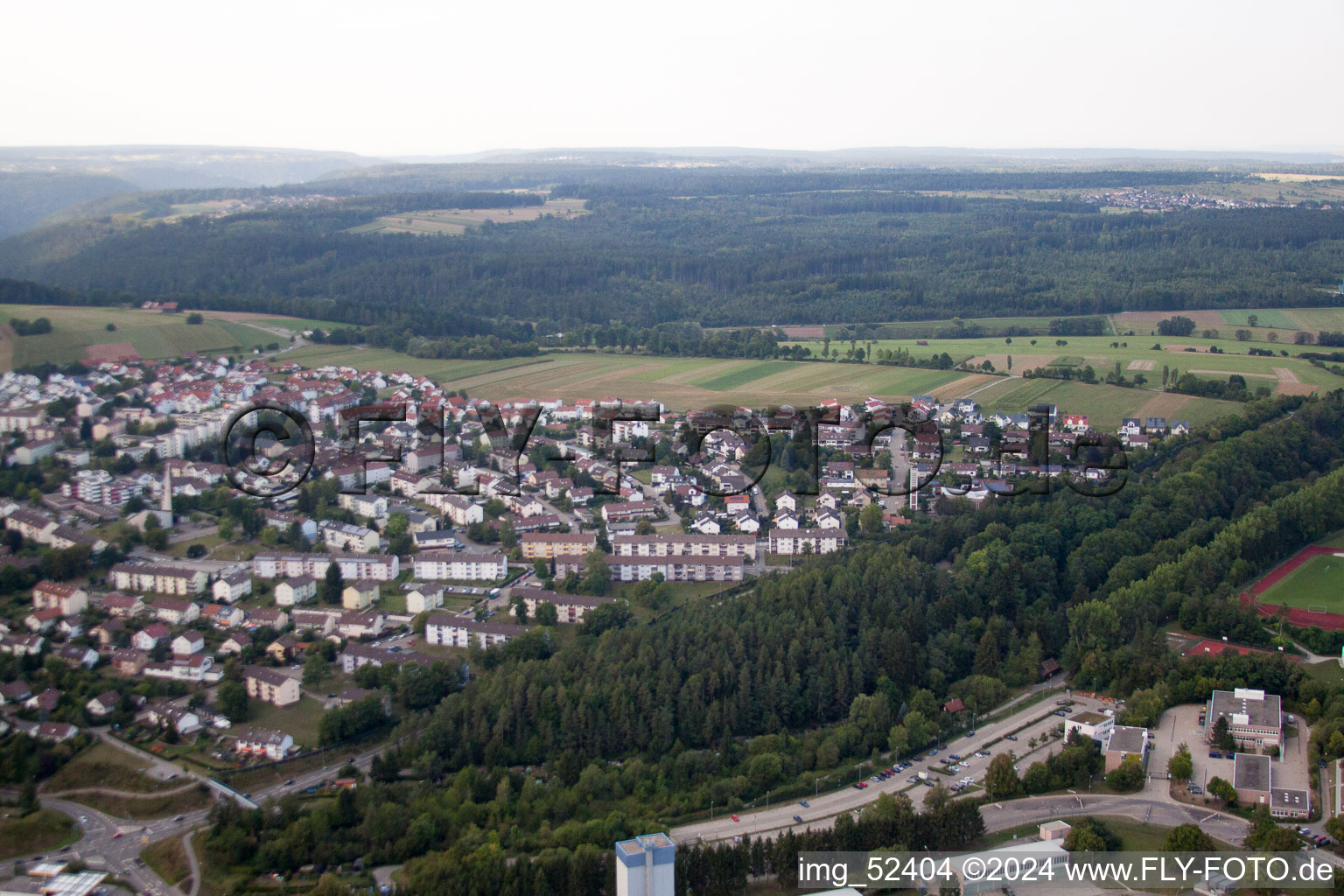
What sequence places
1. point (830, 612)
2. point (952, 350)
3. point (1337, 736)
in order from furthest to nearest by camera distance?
point (952, 350), point (830, 612), point (1337, 736)

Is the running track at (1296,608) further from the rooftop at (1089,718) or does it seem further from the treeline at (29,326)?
the treeline at (29,326)

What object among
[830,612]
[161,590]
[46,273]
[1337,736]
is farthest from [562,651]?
[46,273]

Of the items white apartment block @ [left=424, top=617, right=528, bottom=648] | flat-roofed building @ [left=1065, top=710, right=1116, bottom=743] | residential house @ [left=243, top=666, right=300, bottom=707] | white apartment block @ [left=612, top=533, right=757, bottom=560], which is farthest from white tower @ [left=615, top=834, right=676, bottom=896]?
white apartment block @ [left=612, top=533, right=757, bottom=560]

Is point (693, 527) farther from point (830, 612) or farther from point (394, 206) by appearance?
point (394, 206)

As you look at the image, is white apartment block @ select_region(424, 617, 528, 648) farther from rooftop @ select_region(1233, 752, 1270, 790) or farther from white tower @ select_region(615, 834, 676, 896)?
rooftop @ select_region(1233, 752, 1270, 790)

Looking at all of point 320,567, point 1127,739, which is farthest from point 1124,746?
point 320,567

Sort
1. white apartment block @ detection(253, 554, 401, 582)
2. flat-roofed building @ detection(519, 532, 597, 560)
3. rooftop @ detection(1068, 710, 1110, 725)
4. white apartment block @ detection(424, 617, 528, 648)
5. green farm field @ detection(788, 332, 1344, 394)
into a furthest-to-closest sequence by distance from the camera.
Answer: green farm field @ detection(788, 332, 1344, 394) < flat-roofed building @ detection(519, 532, 597, 560) < white apartment block @ detection(253, 554, 401, 582) < white apartment block @ detection(424, 617, 528, 648) < rooftop @ detection(1068, 710, 1110, 725)

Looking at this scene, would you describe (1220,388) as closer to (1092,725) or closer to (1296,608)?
(1296,608)
